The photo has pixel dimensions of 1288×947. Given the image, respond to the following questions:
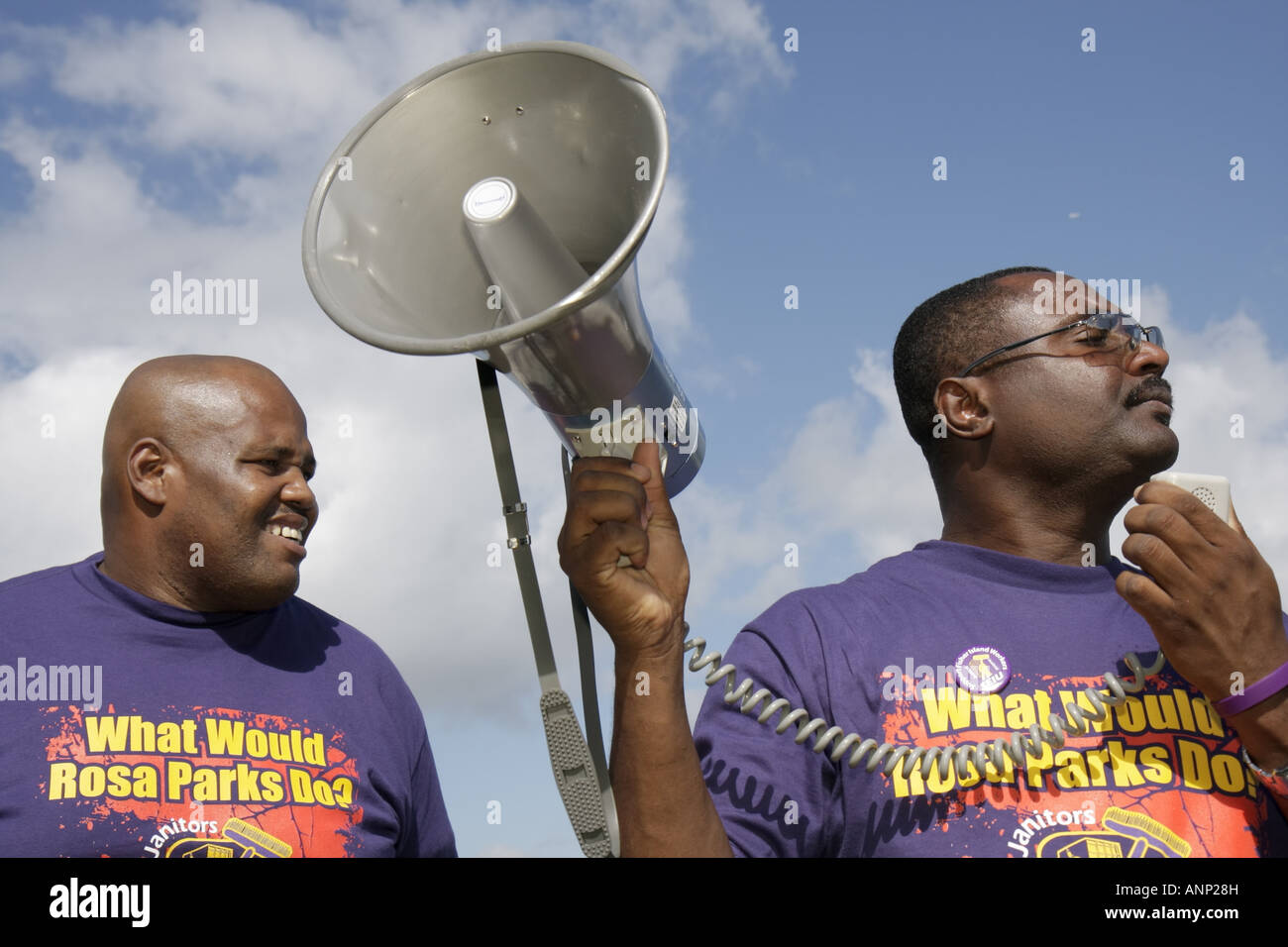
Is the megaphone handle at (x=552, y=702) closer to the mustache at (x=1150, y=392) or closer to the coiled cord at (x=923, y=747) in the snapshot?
the coiled cord at (x=923, y=747)

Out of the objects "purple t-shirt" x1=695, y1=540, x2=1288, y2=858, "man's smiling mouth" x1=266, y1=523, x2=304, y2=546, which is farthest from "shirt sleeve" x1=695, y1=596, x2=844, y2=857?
"man's smiling mouth" x1=266, y1=523, x2=304, y2=546

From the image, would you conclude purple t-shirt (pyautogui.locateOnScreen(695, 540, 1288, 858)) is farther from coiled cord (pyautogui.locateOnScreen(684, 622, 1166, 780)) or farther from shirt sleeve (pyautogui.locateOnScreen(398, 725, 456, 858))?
shirt sleeve (pyautogui.locateOnScreen(398, 725, 456, 858))

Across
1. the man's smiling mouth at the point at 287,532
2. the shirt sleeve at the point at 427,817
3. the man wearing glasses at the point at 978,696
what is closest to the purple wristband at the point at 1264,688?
the man wearing glasses at the point at 978,696

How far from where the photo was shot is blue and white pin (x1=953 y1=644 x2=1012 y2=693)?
3109 mm

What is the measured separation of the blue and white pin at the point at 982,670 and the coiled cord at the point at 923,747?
0.13 m

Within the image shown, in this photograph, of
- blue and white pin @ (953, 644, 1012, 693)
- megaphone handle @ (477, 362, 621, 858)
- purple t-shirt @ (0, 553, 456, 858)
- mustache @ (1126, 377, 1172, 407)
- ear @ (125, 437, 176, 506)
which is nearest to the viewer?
megaphone handle @ (477, 362, 621, 858)

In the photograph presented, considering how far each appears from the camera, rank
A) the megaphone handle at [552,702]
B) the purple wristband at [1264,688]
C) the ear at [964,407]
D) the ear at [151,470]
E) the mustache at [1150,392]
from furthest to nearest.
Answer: the ear at [151,470]
the ear at [964,407]
the mustache at [1150,392]
the purple wristband at [1264,688]
the megaphone handle at [552,702]

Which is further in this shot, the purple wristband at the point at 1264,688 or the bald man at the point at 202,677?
the bald man at the point at 202,677

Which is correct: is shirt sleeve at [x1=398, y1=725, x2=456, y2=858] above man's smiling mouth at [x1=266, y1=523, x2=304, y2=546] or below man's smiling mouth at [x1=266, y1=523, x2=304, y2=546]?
below

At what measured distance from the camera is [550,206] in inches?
120

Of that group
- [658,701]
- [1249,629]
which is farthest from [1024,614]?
[658,701]

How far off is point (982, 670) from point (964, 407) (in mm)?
985

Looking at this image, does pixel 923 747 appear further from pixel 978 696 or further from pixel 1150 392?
pixel 1150 392

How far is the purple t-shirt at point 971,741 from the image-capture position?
2.91m
